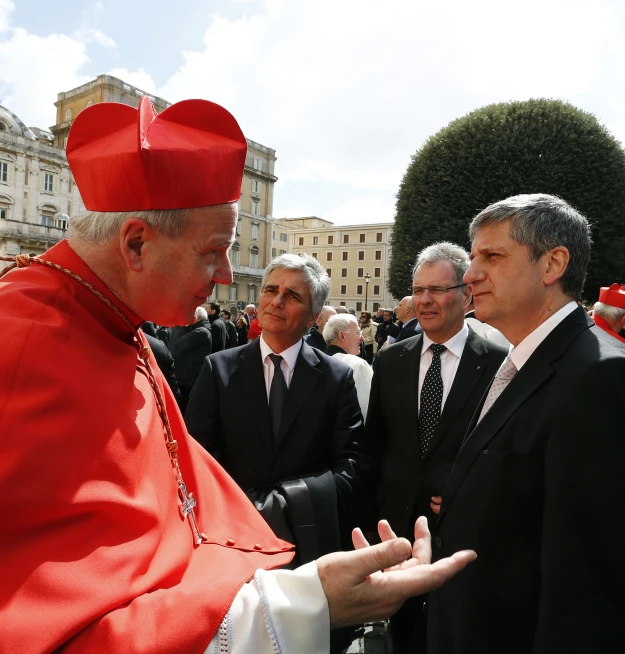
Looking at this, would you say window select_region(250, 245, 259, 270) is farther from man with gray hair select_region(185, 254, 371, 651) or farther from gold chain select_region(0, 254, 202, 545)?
gold chain select_region(0, 254, 202, 545)

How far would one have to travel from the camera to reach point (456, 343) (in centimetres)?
343

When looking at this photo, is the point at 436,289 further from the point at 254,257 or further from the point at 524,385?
the point at 254,257

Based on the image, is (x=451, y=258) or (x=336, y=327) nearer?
(x=451, y=258)

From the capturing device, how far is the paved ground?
3.68m

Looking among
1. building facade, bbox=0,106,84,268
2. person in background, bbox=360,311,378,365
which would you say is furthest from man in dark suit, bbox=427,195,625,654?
building facade, bbox=0,106,84,268

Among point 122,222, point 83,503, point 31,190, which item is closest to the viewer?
point 83,503

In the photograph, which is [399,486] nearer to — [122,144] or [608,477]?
[608,477]

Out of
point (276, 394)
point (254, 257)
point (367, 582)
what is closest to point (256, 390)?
point (276, 394)

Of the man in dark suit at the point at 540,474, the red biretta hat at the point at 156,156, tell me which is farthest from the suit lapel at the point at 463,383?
the red biretta hat at the point at 156,156

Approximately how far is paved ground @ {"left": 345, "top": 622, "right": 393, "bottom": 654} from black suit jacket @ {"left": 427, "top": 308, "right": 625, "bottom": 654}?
192 centimetres

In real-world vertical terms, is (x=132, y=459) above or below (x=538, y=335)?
below

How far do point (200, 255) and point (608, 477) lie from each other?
143 centimetres

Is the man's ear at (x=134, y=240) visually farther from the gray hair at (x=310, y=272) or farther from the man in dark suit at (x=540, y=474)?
the gray hair at (x=310, y=272)

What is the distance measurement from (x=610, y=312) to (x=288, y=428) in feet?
14.0
